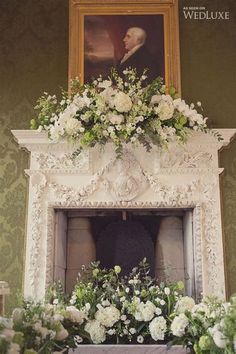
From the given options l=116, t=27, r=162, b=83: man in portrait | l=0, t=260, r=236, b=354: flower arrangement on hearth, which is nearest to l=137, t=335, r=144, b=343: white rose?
l=0, t=260, r=236, b=354: flower arrangement on hearth

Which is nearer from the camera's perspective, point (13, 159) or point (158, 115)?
point (158, 115)

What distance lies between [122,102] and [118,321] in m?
2.04

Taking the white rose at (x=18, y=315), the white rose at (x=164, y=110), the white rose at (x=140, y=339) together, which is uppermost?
the white rose at (x=164, y=110)

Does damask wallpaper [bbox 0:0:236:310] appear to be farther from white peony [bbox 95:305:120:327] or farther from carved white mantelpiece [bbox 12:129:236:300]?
white peony [bbox 95:305:120:327]

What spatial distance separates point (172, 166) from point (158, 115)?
567 mm

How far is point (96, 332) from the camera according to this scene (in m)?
3.52

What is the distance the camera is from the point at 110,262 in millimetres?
4809

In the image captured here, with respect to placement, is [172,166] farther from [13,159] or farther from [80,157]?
[13,159]

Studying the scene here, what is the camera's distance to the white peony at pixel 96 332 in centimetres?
352

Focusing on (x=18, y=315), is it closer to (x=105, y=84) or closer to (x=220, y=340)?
(x=220, y=340)

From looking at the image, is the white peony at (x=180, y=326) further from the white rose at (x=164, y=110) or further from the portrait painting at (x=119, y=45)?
the portrait painting at (x=119, y=45)

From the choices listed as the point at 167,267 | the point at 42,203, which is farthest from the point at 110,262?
the point at 42,203

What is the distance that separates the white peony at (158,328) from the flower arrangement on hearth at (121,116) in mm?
1730

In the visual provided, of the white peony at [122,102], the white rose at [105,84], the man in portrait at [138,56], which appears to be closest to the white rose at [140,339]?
the white peony at [122,102]
